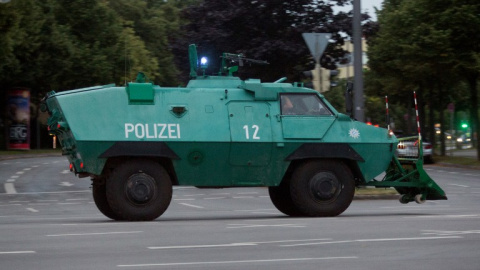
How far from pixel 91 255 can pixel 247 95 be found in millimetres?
6711

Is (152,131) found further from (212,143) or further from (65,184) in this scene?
(65,184)

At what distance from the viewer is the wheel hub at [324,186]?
1681cm

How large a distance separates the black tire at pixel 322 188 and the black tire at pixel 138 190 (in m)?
2.00

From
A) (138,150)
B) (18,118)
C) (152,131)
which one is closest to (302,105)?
(152,131)

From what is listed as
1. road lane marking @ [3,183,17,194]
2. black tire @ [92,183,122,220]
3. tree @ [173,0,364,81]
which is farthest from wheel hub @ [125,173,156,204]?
tree @ [173,0,364,81]

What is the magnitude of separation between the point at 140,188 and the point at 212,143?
1.29m

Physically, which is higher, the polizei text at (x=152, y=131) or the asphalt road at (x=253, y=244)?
the polizei text at (x=152, y=131)

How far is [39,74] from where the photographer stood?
66.0m

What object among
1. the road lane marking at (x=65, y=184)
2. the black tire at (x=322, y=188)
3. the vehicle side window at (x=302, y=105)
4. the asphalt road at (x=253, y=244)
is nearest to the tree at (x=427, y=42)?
the road lane marking at (x=65, y=184)

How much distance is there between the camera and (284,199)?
17688 millimetres

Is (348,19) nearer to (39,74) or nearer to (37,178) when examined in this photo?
(37,178)

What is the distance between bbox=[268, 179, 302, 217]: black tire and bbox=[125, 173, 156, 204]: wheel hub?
225cm

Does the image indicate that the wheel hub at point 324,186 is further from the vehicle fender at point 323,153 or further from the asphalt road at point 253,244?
the asphalt road at point 253,244

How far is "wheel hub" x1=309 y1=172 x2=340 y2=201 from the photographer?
55.2 feet
